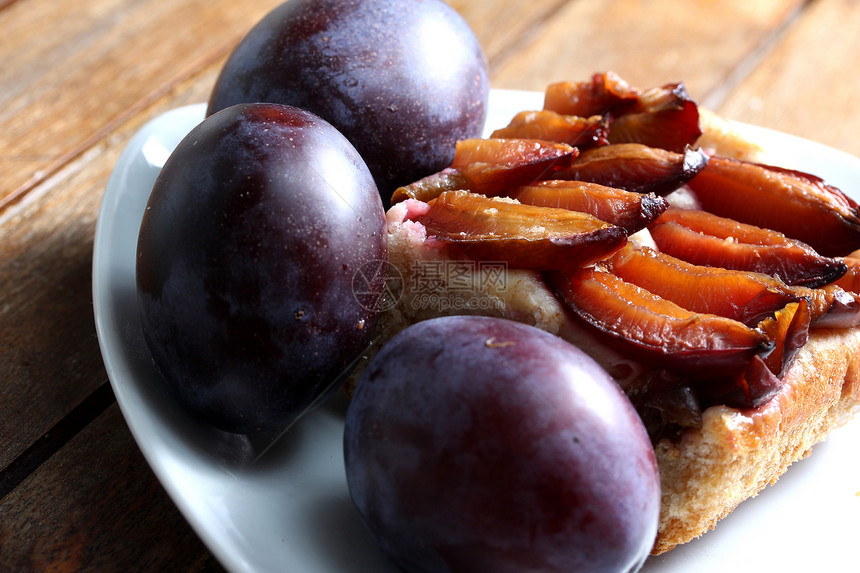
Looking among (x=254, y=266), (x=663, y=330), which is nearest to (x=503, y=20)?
(x=663, y=330)

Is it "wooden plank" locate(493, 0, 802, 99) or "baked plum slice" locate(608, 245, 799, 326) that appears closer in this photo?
"baked plum slice" locate(608, 245, 799, 326)

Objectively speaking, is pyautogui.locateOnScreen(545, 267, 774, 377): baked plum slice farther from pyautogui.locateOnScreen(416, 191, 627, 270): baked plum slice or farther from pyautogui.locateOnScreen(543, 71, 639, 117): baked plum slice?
pyautogui.locateOnScreen(543, 71, 639, 117): baked plum slice

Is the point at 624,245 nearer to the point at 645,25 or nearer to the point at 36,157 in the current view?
the point at 36,157

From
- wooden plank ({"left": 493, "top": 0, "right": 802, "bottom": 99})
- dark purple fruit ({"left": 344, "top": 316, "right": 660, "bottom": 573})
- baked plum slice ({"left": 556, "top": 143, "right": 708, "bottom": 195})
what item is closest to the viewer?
dark purple fruit ({"left": 344, "top": 316, "right": 660, "bottom": 573})

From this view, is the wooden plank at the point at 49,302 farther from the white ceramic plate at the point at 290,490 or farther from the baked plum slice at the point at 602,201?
the baked plum slice at the point at 602,201

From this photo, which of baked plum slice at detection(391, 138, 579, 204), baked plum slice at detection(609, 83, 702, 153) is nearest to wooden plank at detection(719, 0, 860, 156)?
baked plum slice at detection(609, 83, 702, 153)

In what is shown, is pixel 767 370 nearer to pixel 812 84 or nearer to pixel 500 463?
pixel 500 463

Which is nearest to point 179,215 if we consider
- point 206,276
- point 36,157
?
point 206,276
